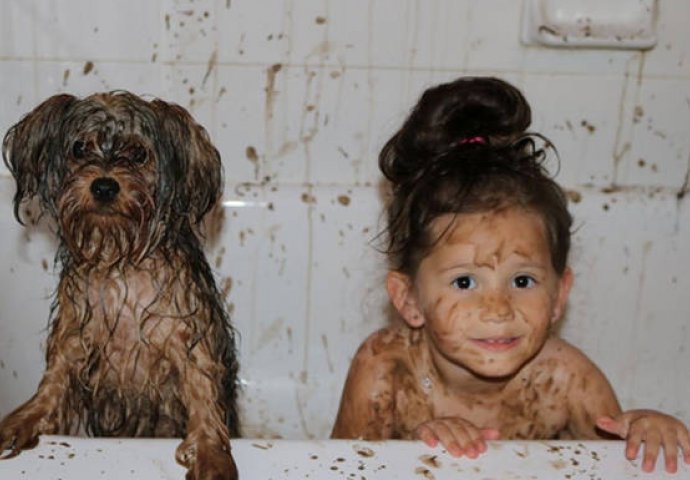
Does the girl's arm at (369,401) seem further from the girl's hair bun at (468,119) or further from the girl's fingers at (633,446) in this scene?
the girl's fingers at (633,446)

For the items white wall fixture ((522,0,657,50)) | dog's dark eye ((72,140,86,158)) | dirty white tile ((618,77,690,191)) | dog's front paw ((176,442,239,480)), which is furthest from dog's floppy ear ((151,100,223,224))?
dirty white tile ((618,77,690,191))

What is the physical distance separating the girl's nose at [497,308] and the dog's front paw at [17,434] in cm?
68

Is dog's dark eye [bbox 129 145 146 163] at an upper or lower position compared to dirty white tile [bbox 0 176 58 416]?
upper

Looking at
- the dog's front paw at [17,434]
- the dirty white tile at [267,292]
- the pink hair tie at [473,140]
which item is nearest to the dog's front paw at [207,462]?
the dog's front paw at [17,434]

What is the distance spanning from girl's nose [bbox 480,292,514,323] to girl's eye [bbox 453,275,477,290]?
3 centimetres

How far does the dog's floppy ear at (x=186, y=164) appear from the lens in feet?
4.40

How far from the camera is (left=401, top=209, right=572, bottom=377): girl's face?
149 cm

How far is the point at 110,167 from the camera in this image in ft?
4.26

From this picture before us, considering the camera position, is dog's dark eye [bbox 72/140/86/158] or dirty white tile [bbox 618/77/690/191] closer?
dog's dark eye [bbox 72/140/86/158]

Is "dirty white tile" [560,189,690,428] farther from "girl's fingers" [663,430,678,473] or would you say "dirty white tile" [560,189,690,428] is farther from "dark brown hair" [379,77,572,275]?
"girl's fingers" [663,430,678,473]

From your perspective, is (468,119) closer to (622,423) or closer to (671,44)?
(622,423)

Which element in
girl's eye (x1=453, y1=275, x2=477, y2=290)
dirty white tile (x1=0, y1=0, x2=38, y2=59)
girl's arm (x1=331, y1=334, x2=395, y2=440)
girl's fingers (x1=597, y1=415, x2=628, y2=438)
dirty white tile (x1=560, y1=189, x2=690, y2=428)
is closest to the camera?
girl's fingers (x1=597, y1=415, x2=628, y2=438)

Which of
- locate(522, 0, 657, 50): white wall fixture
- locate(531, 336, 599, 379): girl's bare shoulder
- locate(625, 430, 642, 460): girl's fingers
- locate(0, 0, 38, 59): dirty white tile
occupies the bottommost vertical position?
locate(531, 336, 599, 379): girl's bare shoulder

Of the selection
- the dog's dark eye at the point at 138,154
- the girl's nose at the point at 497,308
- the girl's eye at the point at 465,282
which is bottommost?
the girl's nose at the point at 497,308
